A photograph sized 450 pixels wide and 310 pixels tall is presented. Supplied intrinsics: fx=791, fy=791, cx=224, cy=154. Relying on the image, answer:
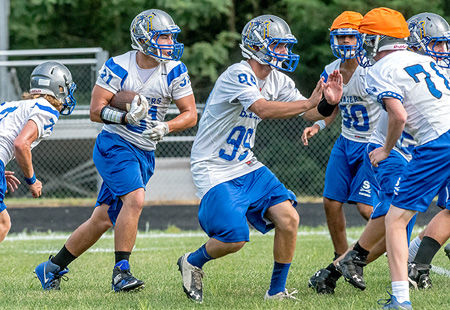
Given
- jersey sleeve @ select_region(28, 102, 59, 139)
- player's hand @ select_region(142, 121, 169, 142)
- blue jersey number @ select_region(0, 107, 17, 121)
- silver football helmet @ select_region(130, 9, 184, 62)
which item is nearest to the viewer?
player's hand @ select_region(142, 121, 169, 142)

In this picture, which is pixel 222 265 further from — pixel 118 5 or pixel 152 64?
pixel 118 5

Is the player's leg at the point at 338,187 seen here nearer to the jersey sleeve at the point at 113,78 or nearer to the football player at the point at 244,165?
the football player at the point at 244,165

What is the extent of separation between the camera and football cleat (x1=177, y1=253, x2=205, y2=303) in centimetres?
533

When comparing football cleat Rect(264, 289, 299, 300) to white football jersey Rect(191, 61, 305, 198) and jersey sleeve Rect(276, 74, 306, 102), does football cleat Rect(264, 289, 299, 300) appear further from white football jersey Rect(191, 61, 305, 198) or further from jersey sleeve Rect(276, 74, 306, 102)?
jersey sleeve Rect(276, 74, 306, 102)

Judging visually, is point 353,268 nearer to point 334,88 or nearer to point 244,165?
point 244,165

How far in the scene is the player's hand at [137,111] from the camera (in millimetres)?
5590

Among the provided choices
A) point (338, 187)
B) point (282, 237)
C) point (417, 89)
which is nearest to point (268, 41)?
point (417, 89)

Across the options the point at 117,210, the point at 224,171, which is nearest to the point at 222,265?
the point at 117,210

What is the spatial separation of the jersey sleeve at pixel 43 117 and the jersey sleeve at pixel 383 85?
226 cm

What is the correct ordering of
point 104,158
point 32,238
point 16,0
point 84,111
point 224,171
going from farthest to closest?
point 16,0 → point 84,111 → point 32,238 → point 104,158 → point 224,171

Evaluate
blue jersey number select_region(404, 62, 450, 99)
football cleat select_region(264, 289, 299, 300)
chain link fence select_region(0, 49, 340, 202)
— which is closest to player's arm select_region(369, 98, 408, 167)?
blue jersey number select_region(404, 62, 450, 99)

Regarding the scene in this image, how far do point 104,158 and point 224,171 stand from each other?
3.51 feet

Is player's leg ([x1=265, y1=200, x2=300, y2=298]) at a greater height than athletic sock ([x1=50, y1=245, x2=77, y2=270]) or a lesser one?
greater

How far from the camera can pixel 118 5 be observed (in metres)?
17.0
